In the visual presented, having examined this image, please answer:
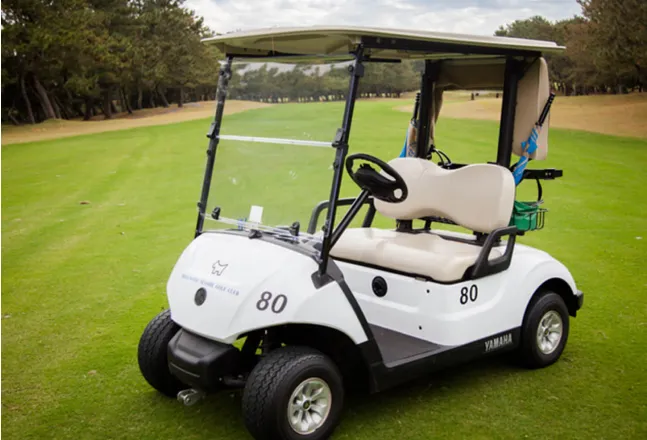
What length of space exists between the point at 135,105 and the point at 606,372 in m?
58.7

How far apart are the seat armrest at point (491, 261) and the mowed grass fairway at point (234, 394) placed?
672 millimetres

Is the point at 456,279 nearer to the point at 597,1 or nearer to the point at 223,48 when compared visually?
the point at 223,48

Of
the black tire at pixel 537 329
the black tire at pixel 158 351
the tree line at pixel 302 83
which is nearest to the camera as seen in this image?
the tree line at pixel 302 83

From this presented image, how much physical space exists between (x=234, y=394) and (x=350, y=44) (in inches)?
78.0

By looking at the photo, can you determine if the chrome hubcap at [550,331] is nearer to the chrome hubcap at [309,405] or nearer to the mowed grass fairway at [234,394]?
the mowed grass fairway at [234,394]

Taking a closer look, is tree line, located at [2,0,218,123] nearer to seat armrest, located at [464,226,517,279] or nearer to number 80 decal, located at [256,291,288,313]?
seat armrest, located at [464,226,517,279]

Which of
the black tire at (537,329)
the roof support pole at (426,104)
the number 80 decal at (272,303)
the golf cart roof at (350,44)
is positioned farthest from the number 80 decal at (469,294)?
the roof support pole at (426,104)

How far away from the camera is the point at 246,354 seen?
11.3 ft

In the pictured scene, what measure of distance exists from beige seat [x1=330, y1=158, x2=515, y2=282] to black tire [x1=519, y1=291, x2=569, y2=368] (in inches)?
16.1

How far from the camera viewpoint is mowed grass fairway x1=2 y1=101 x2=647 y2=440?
3557 mm

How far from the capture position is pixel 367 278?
409cm

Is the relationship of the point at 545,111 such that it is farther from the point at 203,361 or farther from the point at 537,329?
the point at 203,361

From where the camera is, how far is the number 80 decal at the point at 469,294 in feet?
12.7

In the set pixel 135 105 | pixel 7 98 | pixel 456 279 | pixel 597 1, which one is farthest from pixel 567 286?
pixel 135 105
